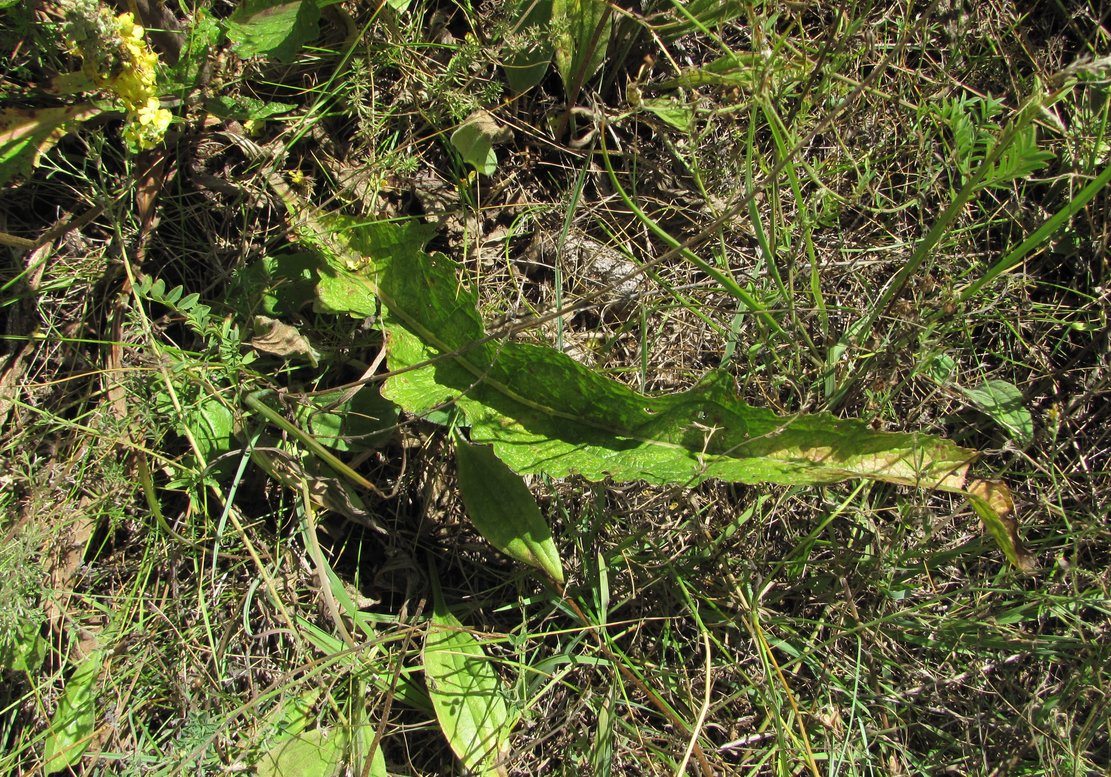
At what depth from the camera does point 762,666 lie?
2068mm

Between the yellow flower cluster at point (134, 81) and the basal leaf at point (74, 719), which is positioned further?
the basal leaf at point (74, 719)

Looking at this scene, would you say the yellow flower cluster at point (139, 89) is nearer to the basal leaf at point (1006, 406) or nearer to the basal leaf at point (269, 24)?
the basal leaf at point (269, 24)

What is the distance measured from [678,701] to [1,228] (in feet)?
6.75

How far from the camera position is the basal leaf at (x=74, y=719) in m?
1.91

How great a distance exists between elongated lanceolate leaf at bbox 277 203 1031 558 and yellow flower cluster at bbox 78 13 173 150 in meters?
0.39

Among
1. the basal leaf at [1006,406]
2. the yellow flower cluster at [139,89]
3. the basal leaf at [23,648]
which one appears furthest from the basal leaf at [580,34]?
the basal leaf at [23,648]

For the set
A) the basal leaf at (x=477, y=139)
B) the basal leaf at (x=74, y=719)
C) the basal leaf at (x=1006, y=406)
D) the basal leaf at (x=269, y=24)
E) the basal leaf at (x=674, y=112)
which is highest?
the basal leaf at (x=269, y=24)

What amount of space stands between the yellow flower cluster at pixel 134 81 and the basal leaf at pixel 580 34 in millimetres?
924

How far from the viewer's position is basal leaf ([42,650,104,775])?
1.91m

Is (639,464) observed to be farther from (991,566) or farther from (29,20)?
(29,20)

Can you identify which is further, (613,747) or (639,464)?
(613,747)

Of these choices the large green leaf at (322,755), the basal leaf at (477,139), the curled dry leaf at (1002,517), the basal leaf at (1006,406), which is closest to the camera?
the curled dry leaf at (1002,517)

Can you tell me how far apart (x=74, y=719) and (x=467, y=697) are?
0.93 m

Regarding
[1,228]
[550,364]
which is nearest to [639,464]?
[550,364]
